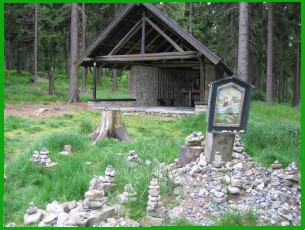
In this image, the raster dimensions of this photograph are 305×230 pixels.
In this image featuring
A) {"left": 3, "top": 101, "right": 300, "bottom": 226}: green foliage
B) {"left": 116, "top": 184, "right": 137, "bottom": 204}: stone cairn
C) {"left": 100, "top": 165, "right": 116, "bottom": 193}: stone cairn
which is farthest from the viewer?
{"left": 100, "top": 165, "right": 116, "bottom": 193}: stone cairn

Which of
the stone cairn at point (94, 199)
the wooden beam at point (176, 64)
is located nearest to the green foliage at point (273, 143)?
the stone cairn at point (94, 199)

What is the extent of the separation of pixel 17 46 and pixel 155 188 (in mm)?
32084

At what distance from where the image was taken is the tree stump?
9.58 m

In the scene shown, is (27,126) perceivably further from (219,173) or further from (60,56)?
(60,56)

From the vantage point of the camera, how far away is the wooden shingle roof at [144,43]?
15461mm

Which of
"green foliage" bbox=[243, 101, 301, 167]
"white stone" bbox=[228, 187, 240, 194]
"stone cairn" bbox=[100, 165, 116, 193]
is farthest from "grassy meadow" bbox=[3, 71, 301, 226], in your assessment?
"white stone" bbox=[228, 187, 240, 194]

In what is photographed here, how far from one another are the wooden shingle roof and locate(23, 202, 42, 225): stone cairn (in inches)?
440

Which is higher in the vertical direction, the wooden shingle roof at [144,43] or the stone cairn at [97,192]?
the wooden shingle roof at [144,43]

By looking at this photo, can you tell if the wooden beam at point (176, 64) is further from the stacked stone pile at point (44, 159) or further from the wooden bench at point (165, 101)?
the stacked stone pile at point (44, 159)

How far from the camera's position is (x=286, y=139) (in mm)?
8414

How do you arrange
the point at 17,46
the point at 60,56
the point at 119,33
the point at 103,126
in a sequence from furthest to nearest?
the point at 60,56
the point at 17,46
the point at 119,33
the point at 103,126

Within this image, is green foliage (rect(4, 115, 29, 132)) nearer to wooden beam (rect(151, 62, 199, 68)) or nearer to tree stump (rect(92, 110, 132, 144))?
tree stump (rect(92, 110, 132, 144))

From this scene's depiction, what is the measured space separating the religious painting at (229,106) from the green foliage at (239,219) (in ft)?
7.01

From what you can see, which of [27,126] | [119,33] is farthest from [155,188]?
[119,33]
